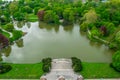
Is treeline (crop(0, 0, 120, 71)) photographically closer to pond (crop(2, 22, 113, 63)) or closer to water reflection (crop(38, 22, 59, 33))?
water reflection (crop(38, 22, 59, 33))

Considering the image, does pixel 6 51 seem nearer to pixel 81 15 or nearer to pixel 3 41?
pixel 3 41

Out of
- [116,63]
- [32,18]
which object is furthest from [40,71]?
[32,18]

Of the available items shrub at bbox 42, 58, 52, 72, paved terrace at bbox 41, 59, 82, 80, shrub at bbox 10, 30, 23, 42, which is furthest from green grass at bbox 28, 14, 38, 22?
shrub at bbox 42, 58, 52, 72

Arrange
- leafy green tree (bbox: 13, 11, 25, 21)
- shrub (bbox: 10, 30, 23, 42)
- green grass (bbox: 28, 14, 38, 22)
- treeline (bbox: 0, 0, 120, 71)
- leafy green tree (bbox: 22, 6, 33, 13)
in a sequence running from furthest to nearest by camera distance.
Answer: leafy green tree (bbox: 22, 6, 33, 13) < green grass (bbox: 28, 14, 38, 22) < leafy green tree (bbox: 13, 11, 25, 21) < treeline (bbox: 0, 0, 120, 71) < shrub (bbox: 10, 30, 23, 42)

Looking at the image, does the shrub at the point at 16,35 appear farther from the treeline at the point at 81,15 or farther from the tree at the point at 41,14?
the tree at the point at 41,14

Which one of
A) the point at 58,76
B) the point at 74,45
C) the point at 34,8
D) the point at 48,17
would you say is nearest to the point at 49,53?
the point at 74,45

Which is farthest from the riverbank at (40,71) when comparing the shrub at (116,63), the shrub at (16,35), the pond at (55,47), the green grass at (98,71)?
the shrub at (16,35)
